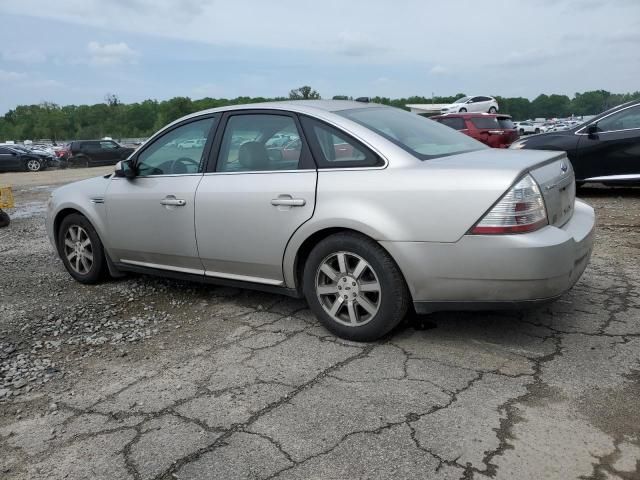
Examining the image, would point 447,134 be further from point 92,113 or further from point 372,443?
point 92,113

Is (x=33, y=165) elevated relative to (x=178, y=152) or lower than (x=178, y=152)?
lower

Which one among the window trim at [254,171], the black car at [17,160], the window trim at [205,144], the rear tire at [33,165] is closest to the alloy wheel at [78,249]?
the window trim at [205,144]

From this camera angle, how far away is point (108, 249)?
4.89m

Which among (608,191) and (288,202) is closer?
(288,202)

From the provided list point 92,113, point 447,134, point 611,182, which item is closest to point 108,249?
point 447,134

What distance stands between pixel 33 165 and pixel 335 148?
28.0m

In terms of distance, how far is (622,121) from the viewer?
8.59 metres

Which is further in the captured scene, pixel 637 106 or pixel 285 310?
pixel 637 106

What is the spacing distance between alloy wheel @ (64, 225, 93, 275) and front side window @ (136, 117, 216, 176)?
3.17 feet

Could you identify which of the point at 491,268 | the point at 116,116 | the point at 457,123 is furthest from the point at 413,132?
the point at 116,116

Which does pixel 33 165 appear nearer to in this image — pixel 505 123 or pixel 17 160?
pixel 17 160

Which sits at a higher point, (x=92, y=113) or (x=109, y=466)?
(x=92, y=113)

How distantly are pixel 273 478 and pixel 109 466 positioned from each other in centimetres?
74

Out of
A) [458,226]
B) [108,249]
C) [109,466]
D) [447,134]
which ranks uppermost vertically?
[447,134]
